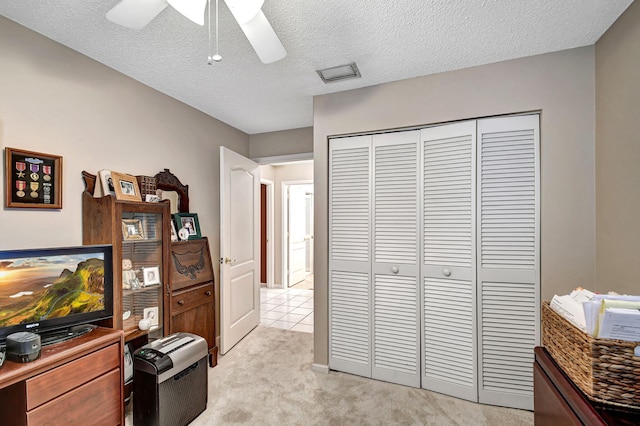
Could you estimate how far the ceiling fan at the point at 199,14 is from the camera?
1176 mm

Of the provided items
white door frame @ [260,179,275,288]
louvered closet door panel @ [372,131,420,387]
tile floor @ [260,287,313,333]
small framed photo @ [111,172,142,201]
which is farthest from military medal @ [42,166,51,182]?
white door frame @ [260,179,275,288]

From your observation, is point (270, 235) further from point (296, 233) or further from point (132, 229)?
point (132, 229)

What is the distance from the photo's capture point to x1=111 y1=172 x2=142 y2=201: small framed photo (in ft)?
6.93

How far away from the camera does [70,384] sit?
149cm

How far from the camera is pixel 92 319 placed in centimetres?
177

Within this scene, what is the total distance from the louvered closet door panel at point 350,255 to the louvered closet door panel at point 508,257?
87 centimetres

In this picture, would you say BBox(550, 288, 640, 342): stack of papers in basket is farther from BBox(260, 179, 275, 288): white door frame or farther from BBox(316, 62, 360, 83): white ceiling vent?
BBox(260, 179, 275, 288): white door frame

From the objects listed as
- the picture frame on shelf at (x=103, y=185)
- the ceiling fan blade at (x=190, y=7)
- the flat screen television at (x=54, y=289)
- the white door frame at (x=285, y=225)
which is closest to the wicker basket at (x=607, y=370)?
the ceiling fan blade at (x=190, y=7)

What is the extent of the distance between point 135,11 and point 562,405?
2153mm

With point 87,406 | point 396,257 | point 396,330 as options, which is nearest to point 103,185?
point 87,406

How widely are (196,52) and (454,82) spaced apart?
74.1 inches

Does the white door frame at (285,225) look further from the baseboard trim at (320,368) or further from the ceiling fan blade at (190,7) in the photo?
the ceiling fan blade at (190,7)

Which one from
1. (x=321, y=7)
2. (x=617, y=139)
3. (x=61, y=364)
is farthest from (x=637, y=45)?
(x=61, y=364)

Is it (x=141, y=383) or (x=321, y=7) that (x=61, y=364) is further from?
(x=321, y=7)
